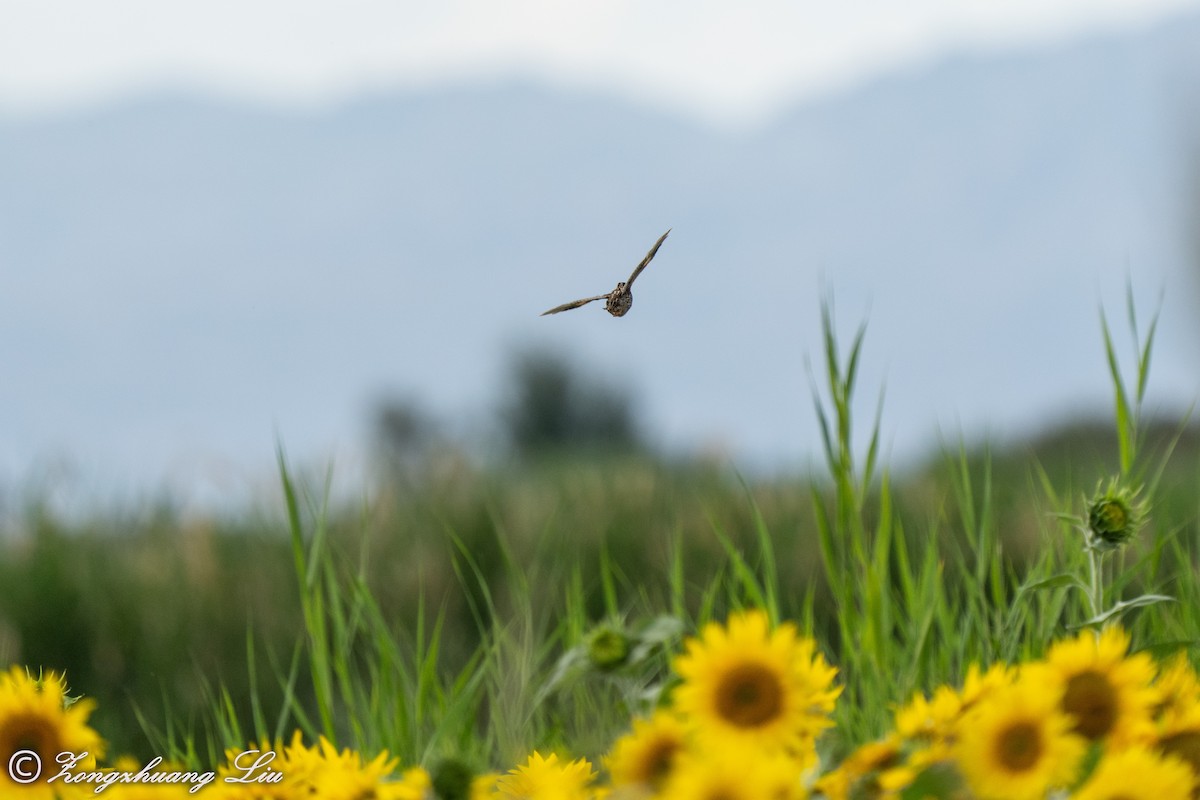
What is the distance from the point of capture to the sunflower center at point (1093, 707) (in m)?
0.99

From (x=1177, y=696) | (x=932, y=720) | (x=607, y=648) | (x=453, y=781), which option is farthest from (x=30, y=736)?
(x=1177, y=696)

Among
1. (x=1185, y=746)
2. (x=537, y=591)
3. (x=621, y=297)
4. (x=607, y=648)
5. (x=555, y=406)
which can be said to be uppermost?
(x=621, y=297)

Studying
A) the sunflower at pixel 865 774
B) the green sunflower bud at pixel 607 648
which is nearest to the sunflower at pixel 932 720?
the sunflower at pixel 865 774

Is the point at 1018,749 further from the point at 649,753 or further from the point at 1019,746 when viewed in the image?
the point at 649,753

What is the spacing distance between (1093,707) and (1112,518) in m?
0.43

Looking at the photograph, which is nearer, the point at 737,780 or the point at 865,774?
the point at 737,780

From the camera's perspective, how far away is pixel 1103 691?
993mm

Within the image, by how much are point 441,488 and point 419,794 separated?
13.2 feet

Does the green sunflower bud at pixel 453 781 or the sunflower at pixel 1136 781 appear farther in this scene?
the green sunflower bud at pixel 453 781

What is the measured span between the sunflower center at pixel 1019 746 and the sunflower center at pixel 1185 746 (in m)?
0.22

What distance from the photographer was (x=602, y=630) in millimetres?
1229

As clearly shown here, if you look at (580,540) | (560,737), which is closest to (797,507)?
(580,540)

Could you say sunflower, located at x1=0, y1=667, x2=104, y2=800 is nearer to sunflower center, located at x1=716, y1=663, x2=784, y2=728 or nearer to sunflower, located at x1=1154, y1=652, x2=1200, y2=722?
sunflower center, located at x1=716, y1=663, x2=784, y2=728

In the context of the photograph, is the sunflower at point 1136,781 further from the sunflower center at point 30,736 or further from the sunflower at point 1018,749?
the sunflower center at point 30,736
